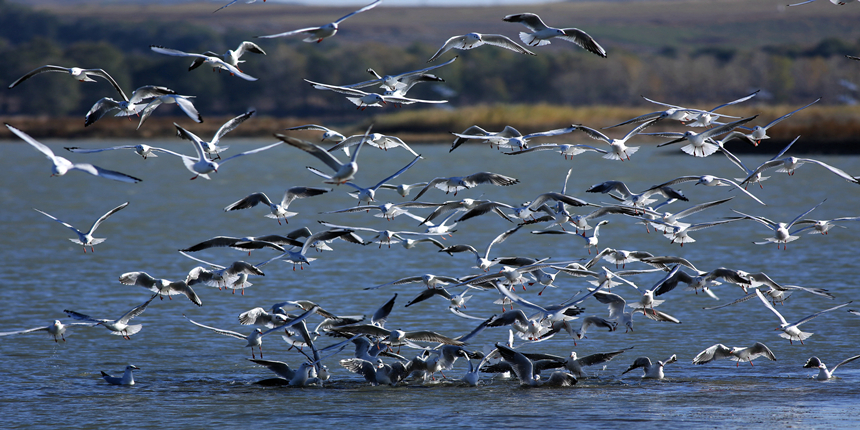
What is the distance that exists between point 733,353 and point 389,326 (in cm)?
557

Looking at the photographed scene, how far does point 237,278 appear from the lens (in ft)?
46.0

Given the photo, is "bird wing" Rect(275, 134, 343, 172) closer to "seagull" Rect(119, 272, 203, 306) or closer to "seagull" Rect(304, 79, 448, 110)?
"seagull" Rect(304, 79, 448, 110)

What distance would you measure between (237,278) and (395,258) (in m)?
10.3

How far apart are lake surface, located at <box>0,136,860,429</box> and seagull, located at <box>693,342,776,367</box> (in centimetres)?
30

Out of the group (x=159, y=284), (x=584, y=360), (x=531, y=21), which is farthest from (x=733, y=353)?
(x=159, y=284)

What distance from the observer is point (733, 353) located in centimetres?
1370

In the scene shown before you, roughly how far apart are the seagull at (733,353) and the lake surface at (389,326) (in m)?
0.30

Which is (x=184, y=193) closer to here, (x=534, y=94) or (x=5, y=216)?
(x=5, y=216)

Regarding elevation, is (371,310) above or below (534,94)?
below

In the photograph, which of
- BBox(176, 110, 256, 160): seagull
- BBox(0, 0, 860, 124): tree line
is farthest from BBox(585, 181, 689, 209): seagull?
BBox(0, 0, 860, 124): tree line

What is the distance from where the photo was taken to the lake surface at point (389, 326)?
12.4 meters

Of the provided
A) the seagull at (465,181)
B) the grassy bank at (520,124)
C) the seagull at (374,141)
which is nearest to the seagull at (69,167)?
the seagull at (374,141)

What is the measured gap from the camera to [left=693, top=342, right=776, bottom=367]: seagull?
44.3 feet

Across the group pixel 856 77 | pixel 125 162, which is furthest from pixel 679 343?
pixel 856 77
